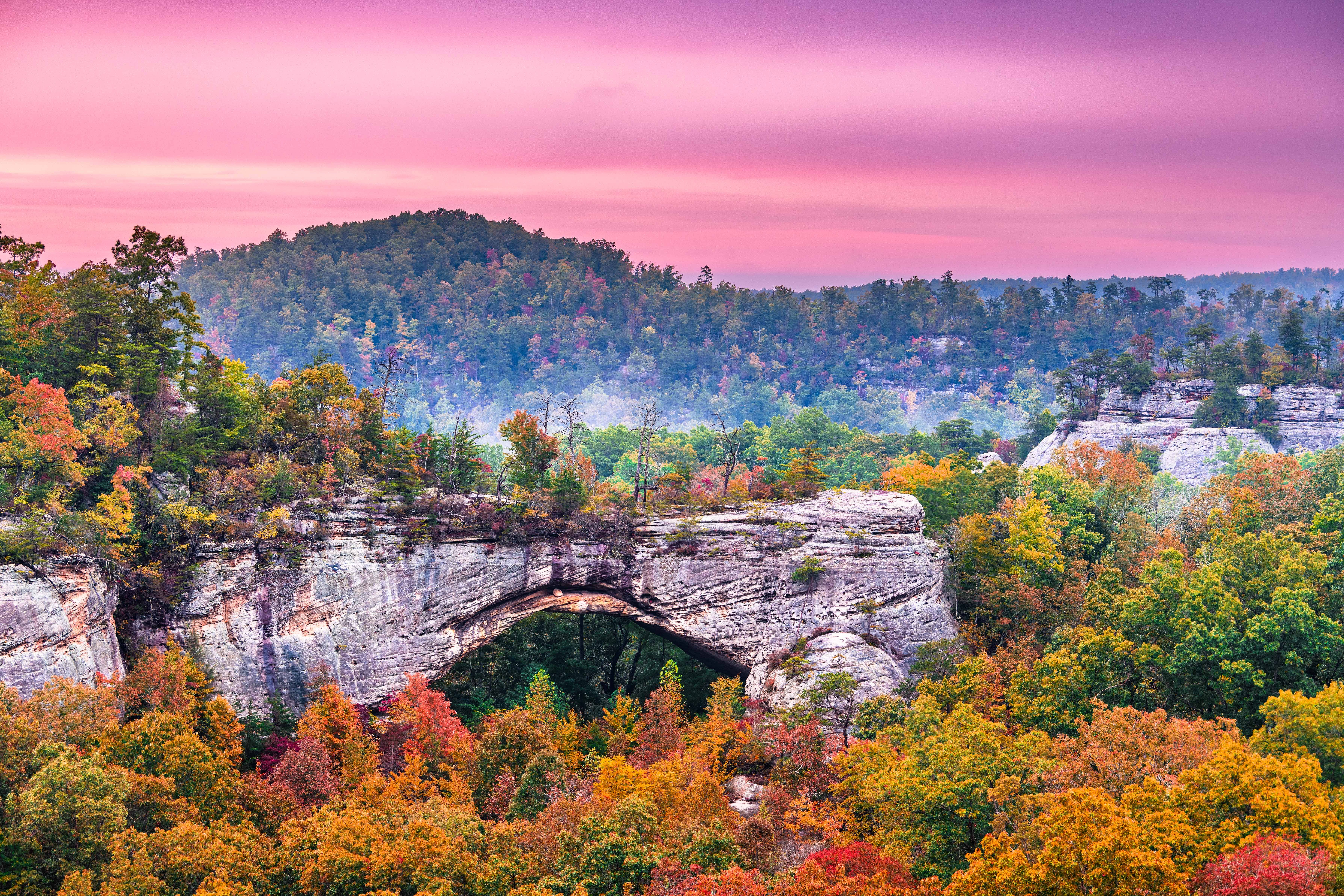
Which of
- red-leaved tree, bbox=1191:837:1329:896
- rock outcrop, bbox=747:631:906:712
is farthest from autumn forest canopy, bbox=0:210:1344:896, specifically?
rock outcrop, bbox=747:631:906:712

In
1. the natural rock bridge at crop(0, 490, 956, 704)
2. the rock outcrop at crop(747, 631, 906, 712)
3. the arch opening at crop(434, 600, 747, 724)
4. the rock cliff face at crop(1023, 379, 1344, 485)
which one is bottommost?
the arch opening at crop(434, 600, 747, 724)

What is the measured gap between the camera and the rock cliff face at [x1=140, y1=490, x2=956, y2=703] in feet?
128

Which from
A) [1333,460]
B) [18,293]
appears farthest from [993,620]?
[18,293]

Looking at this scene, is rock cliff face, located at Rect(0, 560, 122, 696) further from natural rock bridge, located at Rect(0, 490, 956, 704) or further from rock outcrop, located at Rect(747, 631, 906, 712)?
rock outcrop, located at Rect(747, 631, 906, 712)

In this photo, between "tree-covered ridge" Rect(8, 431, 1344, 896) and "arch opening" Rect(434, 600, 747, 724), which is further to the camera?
"arch opening" Rect(434, 600, 747, 724)

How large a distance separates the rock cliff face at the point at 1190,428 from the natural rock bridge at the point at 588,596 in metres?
43.2

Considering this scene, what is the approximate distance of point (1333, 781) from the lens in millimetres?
24109

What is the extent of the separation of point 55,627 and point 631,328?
137 metres

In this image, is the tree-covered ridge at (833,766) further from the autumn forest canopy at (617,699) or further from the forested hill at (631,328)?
the forested hill at (631,328)

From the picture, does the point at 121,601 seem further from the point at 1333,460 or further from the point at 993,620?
the point at 1333,460

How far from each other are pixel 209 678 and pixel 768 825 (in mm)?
21741

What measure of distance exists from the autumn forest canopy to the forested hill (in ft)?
276

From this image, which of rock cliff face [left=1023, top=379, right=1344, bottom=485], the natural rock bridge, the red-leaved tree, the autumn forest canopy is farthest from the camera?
rock cliff face [left=1023, top=379, right=1344, bottom=485]

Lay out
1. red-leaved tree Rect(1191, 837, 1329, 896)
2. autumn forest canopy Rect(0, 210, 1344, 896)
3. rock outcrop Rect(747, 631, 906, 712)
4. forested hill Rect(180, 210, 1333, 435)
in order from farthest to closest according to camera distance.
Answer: forested hill Rect(180, 210, 1333, 435) < rock outcrop Rect(747, 631, 906, 712) < autumn forest canopy Rect(0, 210, 1344, 896) < red-leaved tree Rect(1191, 837, 1329, 896)
